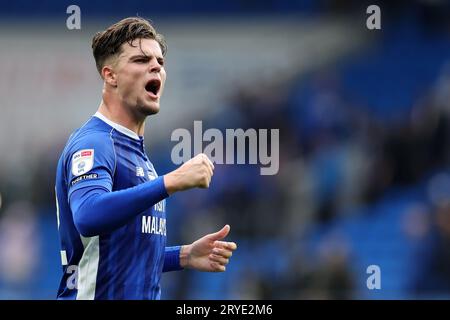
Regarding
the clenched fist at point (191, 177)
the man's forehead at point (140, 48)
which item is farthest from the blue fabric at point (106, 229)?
the man's forehead at point (140, 48)

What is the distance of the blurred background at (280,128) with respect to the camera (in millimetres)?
13508

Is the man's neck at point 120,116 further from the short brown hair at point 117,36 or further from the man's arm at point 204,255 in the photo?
the man's arm at point 204,255

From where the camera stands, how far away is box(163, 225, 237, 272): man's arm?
527 cm

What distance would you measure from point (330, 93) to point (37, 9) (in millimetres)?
5049

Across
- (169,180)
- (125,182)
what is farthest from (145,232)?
(169,180)

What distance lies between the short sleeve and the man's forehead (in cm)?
49

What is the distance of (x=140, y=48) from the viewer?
16.9 feet

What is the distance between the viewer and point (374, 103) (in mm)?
15633

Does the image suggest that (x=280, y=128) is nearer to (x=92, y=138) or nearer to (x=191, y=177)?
(x=92, y=138)

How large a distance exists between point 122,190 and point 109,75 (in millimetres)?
862
